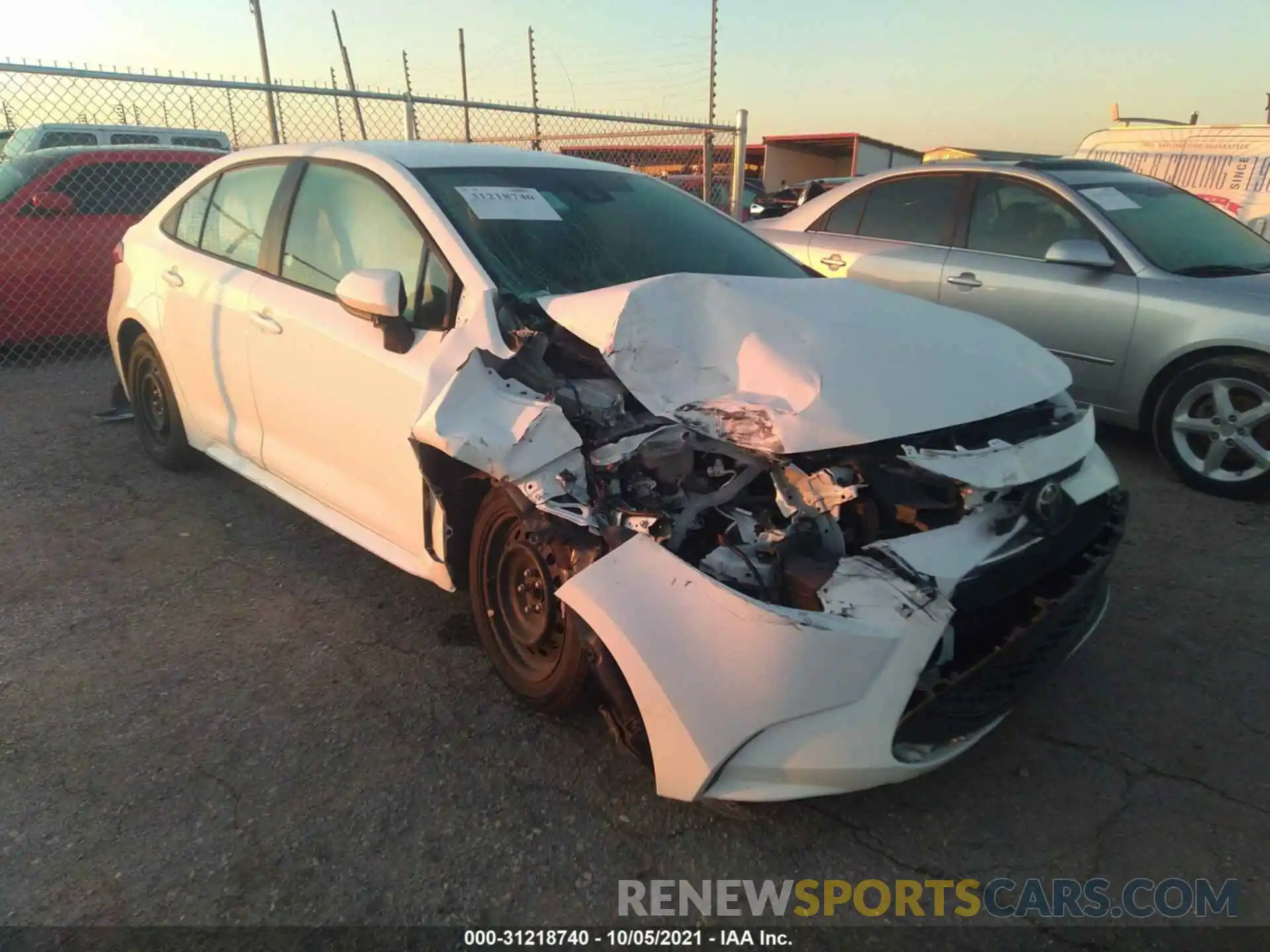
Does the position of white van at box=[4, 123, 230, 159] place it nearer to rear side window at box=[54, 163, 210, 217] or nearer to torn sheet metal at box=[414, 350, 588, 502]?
rear side window at box=[54, 163, 210, 217]

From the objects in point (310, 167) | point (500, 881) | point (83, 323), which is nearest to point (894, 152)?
point (83, 323)

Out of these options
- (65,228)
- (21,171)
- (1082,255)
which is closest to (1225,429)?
(1082,255)

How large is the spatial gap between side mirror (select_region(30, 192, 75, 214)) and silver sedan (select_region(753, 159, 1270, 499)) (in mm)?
5890

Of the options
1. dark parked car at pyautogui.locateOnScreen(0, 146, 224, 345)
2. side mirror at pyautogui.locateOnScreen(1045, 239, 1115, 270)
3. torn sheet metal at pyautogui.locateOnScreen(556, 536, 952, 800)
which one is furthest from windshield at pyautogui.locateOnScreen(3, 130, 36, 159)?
torn sheet metal at pyautogui.locateOnScreen(556, 536, 952, 800)

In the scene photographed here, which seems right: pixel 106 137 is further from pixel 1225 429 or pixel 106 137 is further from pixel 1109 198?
pixel 1225 429

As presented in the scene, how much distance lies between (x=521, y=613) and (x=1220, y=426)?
12.6 feet

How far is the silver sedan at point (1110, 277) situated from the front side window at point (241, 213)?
375 cm

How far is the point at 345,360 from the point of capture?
3066mm

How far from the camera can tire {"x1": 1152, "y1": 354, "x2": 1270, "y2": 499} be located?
4375mm

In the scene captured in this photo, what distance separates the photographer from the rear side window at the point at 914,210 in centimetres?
573

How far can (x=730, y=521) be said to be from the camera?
2.28m

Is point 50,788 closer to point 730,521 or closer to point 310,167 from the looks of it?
point 730,521

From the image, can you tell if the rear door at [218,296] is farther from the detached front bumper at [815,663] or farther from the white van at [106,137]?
the white van at [106,137]

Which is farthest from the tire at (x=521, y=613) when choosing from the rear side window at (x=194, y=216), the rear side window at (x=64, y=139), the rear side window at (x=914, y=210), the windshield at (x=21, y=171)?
the rear side window at (x=64, y=139)
